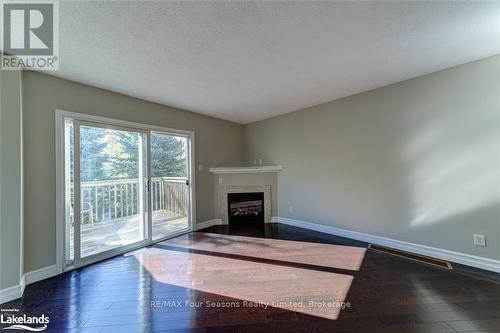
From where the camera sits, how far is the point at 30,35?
73.0 inches

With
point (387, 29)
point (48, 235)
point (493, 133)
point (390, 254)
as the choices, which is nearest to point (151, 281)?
point (48, 235)

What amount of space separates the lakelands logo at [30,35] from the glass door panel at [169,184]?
1.66m

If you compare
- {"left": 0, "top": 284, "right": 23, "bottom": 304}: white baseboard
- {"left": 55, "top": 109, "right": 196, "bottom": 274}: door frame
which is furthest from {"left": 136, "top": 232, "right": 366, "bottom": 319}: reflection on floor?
{"left": 0, "top": 284, "right": 23, "bottom": 304}: white baseboard

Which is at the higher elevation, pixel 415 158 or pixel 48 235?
pixel 415 158

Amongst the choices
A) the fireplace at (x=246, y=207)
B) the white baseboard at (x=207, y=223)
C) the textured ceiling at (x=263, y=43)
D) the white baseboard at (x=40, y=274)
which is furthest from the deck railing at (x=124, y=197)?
the textured ceiling at (x=263, y=43)

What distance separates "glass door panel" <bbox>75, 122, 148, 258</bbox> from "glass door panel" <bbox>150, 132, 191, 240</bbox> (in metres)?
0.22

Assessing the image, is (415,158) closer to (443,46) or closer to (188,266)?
(443,46)

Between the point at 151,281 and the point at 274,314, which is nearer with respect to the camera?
the point at 274,314

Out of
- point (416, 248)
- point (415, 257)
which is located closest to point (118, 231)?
point (415, 257)

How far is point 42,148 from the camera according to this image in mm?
2512

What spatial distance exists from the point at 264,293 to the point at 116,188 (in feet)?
8.46

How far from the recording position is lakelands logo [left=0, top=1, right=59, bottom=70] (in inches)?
61.9

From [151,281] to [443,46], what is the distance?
13.1 ft

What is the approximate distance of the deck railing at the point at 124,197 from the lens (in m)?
2.97
